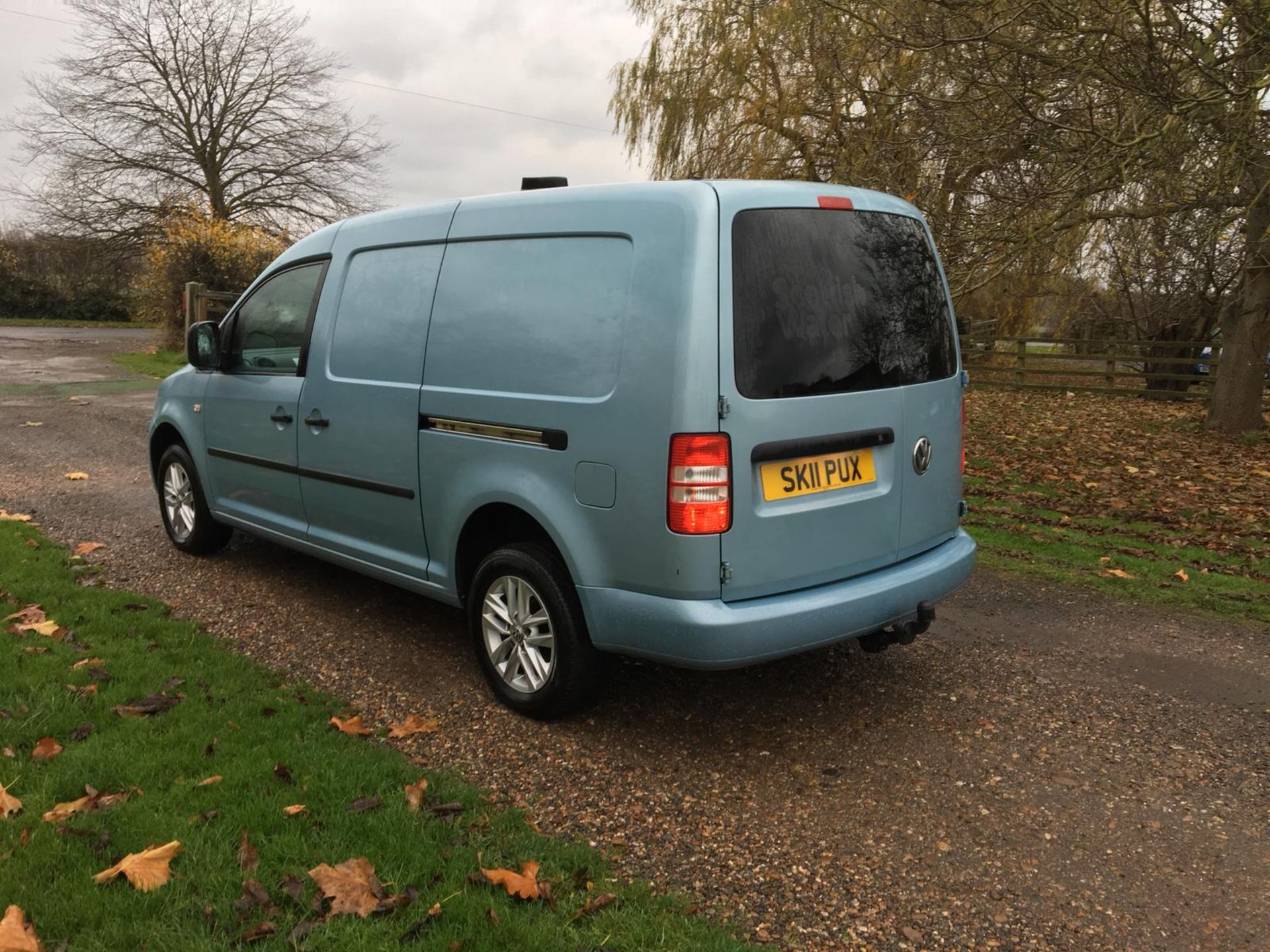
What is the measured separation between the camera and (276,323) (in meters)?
5.27

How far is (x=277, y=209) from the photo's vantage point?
32531 mm

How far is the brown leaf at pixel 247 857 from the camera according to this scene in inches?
109

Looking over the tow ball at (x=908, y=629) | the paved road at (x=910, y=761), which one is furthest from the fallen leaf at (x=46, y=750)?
the tow ball at (x=908, y=629)

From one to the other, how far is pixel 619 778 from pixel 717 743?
0.47 m

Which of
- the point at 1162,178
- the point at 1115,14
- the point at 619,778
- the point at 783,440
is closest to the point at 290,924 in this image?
the point at 619,778

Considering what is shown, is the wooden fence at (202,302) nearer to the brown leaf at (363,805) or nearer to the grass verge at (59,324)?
the brown leaf at (363,805)

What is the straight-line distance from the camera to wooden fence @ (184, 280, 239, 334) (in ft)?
54.1

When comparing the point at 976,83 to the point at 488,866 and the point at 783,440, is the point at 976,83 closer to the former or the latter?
the point at 783,440

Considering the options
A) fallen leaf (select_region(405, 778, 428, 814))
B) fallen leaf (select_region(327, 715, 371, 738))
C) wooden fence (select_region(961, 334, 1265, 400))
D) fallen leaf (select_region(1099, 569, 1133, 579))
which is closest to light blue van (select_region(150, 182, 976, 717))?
fallen leaf (select_region(327, 715, 371, 738))

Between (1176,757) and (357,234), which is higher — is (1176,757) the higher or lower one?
the lower one

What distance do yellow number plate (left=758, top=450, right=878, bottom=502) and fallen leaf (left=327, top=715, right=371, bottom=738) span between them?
1789 millimetres

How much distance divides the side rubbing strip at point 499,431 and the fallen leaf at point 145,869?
5.77 ft

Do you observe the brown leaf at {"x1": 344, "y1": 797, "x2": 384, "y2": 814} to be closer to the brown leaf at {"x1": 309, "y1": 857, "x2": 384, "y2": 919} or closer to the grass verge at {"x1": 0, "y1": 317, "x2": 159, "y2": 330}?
the brown leaf at {"x1": 309, "y1": 857, "x2": 384, "y2": 919}

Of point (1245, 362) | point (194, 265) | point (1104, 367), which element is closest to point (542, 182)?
point (1245, 362)
